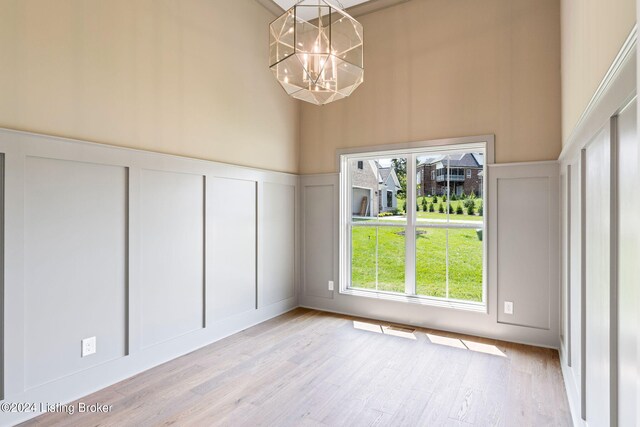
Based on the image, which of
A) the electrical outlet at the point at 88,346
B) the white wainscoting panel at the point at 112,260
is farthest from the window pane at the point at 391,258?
the electrical outlet at the point at 88,346

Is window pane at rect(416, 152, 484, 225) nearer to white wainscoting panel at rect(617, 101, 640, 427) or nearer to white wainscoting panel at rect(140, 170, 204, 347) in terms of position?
white wainscoting panel at rect(140, 170, 204, 347)

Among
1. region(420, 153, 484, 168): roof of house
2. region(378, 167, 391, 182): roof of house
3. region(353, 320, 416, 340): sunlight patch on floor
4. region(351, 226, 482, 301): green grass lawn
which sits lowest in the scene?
region(353, 320, 416, 340): sunlight patch on floor

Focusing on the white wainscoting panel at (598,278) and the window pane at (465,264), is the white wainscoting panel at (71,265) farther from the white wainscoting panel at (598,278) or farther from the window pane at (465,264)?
the window pane at (465,264)

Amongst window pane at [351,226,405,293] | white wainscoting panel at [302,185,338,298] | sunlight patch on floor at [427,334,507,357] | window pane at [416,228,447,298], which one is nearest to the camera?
sunlight patch on floor at [427,334,507,357]

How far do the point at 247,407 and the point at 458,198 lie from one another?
2917mm

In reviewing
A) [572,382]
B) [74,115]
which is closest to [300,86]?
[74,115]

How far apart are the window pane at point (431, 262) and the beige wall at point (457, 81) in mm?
1062

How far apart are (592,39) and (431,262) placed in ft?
9.12

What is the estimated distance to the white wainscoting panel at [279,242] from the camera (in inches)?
167

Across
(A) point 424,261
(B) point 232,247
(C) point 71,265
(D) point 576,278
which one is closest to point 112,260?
(C) point 71,265

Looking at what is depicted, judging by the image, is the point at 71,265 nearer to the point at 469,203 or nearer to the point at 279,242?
the point at 279,242

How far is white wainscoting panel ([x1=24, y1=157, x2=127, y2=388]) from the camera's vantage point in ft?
7.47

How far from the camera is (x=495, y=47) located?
3588mm

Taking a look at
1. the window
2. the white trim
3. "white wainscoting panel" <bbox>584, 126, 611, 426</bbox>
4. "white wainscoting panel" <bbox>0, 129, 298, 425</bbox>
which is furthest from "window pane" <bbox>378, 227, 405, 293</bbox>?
the white trim
